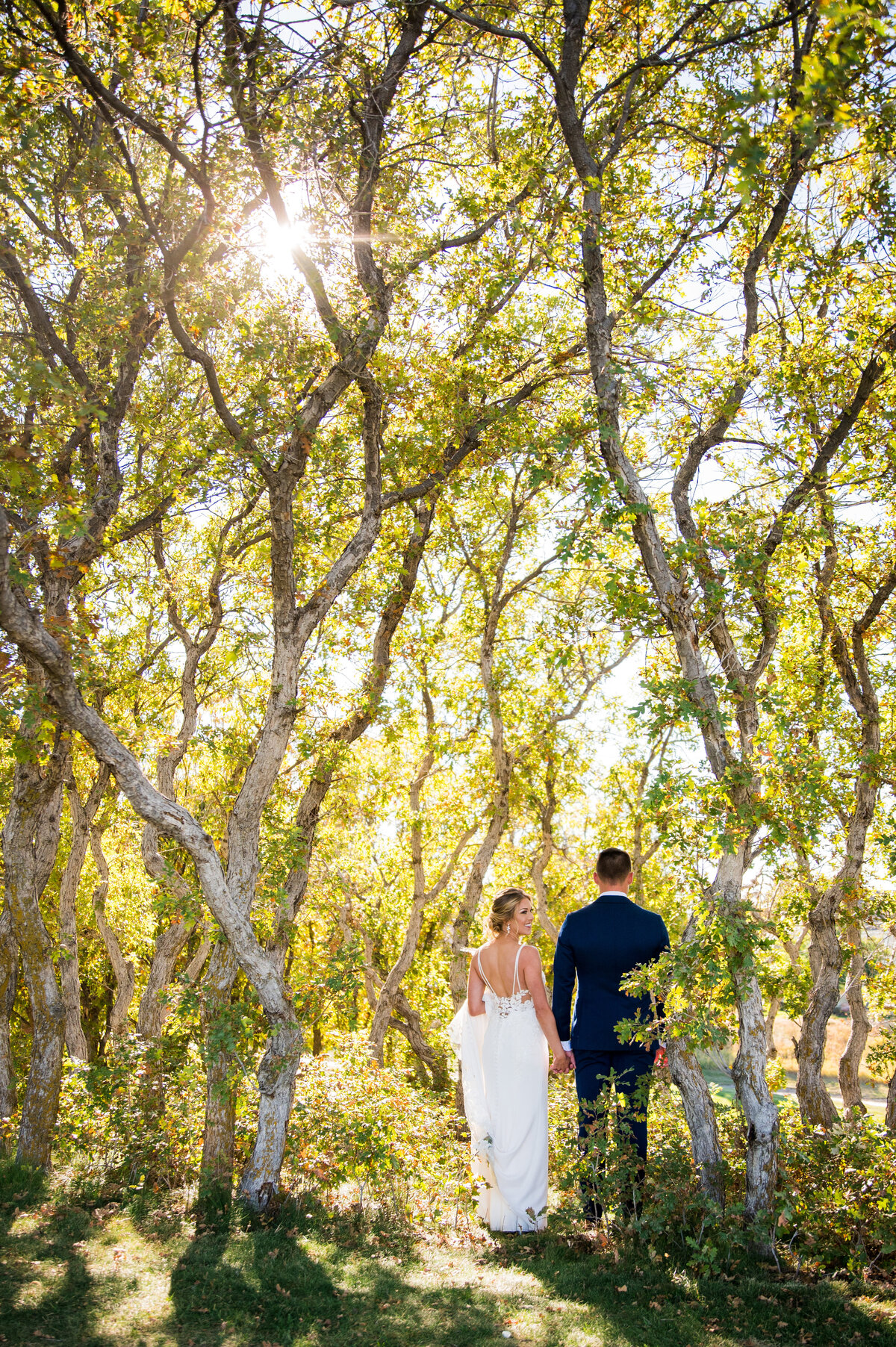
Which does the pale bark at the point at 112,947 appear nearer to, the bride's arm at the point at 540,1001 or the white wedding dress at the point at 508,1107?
the white wedding dress at the point at 508,1107

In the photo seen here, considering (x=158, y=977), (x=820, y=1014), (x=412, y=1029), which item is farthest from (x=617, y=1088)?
(x=412, y=1029)

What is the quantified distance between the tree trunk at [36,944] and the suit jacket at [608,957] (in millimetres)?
4466

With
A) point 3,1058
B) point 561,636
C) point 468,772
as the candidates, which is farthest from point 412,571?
point 468,772

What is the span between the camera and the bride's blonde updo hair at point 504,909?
6.33 meters

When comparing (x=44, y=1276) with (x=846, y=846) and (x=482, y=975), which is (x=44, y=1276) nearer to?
(x=482, y=975)

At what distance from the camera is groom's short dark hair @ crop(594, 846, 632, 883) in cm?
609

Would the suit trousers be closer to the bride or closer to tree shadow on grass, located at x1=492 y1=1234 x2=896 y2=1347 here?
the bride

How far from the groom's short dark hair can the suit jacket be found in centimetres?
12

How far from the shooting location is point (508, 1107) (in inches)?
239

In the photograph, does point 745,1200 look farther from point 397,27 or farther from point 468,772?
point 468,772

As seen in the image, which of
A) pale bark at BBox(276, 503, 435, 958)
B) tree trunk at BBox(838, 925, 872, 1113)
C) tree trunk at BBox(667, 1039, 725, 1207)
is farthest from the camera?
tree trunk at BBox(838, 925, 872, 1113)

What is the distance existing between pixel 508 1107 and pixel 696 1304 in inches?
69.9

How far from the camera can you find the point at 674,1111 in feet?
30.2

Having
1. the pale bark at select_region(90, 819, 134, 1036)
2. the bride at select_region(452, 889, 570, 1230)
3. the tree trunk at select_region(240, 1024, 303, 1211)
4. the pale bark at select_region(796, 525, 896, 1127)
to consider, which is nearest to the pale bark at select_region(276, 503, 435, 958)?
the tree trunk at select_region(240, 1024, 303, 1211)
